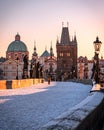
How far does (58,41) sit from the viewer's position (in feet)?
640

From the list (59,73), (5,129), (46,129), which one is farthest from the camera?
(59,73)

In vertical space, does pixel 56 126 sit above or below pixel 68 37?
below

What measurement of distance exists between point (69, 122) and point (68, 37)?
19207 centimetres

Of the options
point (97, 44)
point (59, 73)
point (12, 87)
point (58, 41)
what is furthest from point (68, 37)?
point (97, 44)

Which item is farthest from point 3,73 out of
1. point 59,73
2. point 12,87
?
point 12,87

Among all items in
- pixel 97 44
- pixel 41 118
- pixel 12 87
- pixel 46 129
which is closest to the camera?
pixel 46 129

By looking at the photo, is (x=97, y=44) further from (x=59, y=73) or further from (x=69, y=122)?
(x=59, y=73)

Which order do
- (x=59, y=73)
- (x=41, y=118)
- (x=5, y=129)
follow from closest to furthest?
(x=5, y=129) < (x=41, y=118) < (x=59, y=73)

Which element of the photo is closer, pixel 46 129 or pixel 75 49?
pixel 46 129

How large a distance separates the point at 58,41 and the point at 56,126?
190 metres

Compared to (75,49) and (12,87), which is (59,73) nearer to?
(75,49)

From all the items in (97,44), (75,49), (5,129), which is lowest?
(5,129)

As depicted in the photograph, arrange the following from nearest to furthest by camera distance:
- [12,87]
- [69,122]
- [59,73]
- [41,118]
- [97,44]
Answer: [69,122] → [41,118] → [97,44] → [12,87] → [59,73]

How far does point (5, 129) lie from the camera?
10922 mm
